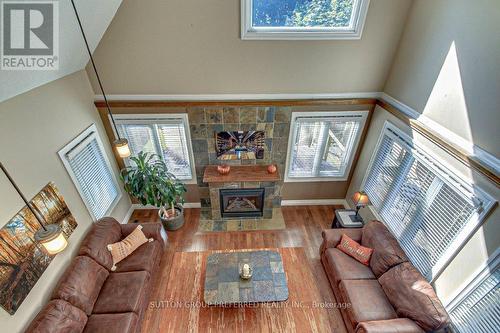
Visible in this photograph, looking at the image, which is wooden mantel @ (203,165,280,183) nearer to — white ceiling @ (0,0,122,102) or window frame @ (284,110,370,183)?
window frame @ (284,110,370,183)

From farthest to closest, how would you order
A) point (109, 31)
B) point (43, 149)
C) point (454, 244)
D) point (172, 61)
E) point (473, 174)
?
1. point (172, 61)
2. point (109, 31)
3. point (43, 149)
4. point (454, 244)
5. point (473, 174)

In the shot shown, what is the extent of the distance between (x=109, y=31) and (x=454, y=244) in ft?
17.1

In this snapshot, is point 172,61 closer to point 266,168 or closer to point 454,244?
point 266,168

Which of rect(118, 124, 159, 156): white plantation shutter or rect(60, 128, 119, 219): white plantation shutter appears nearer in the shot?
rect(60, 128, 119, 219): white plantation shutter

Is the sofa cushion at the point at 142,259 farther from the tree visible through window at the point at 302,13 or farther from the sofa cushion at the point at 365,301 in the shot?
the tree visible through window at the point at 302,13

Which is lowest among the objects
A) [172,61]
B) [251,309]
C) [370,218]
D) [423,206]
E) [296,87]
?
[251,309]

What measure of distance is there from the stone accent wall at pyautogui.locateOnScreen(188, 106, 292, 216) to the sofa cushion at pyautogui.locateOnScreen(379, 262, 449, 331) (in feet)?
7.68

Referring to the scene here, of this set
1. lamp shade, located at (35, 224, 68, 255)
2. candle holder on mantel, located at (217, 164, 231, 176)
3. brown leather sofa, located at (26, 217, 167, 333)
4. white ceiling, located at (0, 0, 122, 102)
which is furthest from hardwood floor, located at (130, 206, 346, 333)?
white ceiling, located at (0, 0, 122, 102)

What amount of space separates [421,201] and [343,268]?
144 centimetres

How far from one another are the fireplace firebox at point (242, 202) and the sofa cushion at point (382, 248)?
200cm

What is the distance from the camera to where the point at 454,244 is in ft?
8.87

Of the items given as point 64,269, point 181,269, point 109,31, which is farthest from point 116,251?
point 109,31

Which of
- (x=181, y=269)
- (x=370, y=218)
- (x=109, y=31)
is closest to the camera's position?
(x=109, y=31)

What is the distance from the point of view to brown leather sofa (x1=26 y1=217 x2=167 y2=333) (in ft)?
8.95
